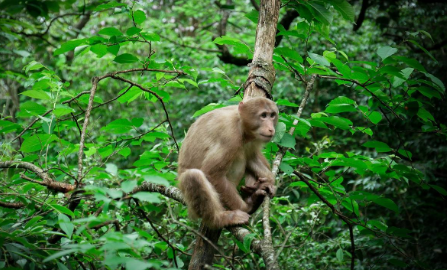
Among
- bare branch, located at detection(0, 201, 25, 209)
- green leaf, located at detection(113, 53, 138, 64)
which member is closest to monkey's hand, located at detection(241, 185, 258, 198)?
green leaf, located at detection(113, 53, 138, 64)

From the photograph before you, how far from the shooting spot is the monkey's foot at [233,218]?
396cm

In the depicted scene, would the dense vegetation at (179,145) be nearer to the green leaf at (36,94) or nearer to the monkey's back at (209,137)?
the green leaf at (36,94)

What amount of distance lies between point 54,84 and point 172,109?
11.0m

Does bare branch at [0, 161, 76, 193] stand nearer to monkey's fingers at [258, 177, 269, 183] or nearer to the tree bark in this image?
monkey's fingers at [258, 177, 269, 183]

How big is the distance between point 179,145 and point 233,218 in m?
4.03

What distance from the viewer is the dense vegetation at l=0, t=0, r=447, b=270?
312 centimetres

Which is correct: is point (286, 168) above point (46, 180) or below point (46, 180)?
above

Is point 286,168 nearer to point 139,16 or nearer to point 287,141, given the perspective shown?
point 287,141

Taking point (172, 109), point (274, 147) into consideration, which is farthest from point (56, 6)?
point (172, 109)

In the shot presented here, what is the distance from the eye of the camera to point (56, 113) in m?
3.87

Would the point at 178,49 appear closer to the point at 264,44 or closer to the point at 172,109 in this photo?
the point at 172,109

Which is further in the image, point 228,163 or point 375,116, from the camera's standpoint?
point 228,163

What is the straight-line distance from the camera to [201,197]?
4.06 metres

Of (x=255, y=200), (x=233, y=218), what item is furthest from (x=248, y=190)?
(x=233, y=218)
